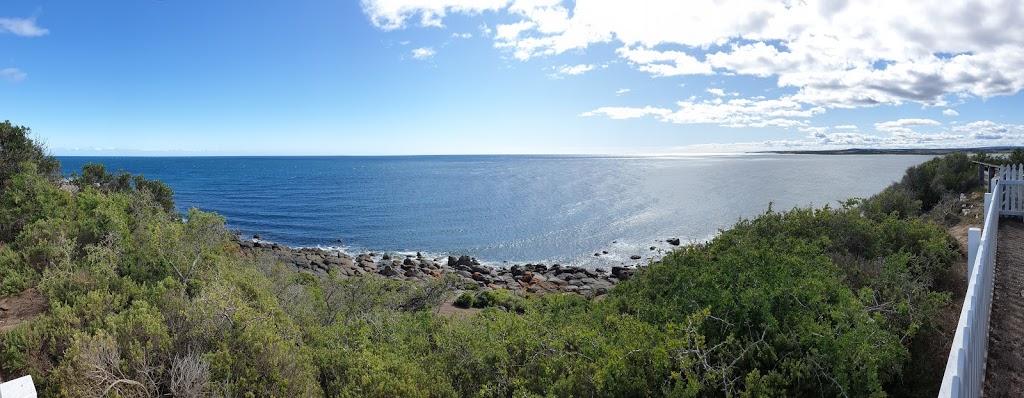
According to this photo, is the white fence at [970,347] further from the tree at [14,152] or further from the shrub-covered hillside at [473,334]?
the tree at [14,152]

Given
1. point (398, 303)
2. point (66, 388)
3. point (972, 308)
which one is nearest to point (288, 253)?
point (398, 303)

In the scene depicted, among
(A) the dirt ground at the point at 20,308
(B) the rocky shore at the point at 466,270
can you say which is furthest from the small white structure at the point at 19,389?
(B) the rocky shore at the point at 466,270

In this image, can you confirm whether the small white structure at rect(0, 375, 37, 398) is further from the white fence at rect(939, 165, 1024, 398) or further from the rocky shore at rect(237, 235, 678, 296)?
the rocky shore at rect(237, 235, 678, 296)

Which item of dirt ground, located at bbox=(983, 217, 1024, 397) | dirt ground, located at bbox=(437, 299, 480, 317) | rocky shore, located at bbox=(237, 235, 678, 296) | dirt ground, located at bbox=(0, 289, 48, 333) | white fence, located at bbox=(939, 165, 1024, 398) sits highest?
white fence, located at bbox=(939, 165, 1024, 398)

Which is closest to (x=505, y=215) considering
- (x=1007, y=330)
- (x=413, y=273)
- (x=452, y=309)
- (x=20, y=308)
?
(x=413, y=273)

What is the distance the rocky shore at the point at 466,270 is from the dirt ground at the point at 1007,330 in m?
14.6

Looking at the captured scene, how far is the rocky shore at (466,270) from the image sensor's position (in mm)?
23375

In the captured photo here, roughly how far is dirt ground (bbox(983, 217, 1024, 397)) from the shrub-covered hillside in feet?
1.70

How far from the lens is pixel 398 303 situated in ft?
44.9

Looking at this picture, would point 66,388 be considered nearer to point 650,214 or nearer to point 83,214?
point 83,214

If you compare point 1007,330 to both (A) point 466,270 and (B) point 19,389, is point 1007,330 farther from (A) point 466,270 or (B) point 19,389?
(A) point 466,270

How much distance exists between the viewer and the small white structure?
244 centimetres

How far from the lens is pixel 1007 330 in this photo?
5430 millimetres

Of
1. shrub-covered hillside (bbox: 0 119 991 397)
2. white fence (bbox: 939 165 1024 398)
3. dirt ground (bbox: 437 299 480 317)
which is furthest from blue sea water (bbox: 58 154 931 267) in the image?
white fence (bbox: 939 165 1024 398)
